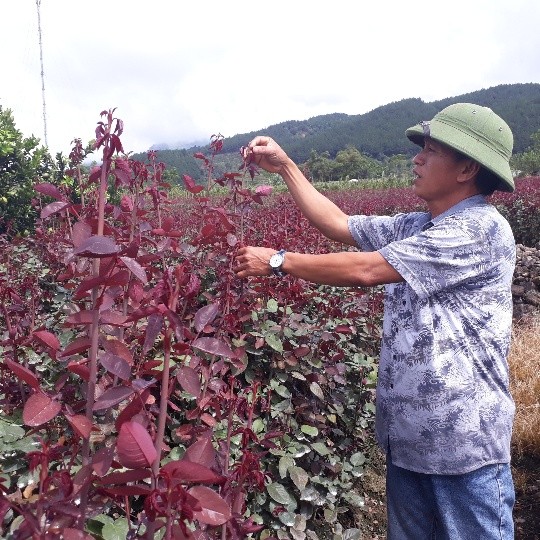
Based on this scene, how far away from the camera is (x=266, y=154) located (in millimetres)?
A: 2092

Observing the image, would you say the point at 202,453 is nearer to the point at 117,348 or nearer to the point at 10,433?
the point at 117,348

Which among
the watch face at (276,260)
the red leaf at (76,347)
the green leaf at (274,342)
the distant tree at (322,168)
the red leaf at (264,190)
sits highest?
the distant tree at (322,168)

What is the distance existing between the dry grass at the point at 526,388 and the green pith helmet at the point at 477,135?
2160 mm

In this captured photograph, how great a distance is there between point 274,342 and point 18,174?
4.79 metres

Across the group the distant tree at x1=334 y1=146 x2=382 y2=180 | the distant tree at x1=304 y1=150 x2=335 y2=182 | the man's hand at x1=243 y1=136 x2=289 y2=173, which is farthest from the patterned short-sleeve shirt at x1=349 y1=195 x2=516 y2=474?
the distant tree at x1=334 y1=146 x2=382 y2=180

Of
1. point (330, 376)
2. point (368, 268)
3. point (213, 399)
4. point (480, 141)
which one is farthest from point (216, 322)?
point (480, 141)

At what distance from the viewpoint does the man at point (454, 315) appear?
153 cm

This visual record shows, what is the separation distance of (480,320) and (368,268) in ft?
1.16

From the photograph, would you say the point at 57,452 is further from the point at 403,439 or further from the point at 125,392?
the point at 403,439

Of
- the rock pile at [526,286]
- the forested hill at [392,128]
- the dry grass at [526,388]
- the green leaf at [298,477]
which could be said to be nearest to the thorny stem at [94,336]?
the green leaf at [298,477]

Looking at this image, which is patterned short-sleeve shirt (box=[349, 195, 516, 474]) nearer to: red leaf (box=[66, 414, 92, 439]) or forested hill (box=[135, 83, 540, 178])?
red leaf (box=[66, 414, 92, 439])

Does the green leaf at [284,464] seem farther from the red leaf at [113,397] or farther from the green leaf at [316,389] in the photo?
the red leaf at [113,397]

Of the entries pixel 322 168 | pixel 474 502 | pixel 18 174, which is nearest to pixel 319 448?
pixel 474 502

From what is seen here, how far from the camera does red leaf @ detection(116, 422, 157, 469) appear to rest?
24.1 inches
